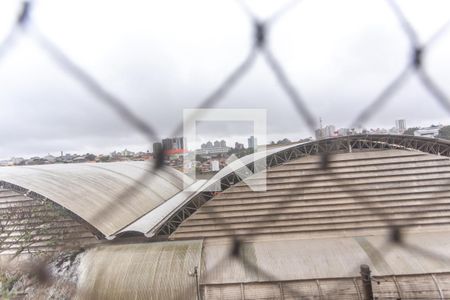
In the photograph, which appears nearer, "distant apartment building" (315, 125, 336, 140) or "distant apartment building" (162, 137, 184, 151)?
"distant apartment building" (162, 137, 184, 151)

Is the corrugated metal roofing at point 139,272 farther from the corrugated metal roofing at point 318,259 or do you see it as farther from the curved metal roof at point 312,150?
the curved metal roof at point 312,150

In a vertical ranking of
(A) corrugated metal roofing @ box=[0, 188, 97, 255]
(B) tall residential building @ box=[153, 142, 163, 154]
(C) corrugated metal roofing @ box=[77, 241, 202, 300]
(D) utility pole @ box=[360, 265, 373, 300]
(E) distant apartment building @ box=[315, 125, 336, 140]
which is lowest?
(C) corrugated metal roofing @ box=[77, 241, 202, 300]

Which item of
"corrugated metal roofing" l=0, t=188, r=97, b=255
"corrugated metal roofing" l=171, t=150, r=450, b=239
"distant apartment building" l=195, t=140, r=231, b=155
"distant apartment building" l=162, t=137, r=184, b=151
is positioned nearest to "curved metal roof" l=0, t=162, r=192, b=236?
"corrugated metal roofing" l=0, t=188, r=97, b=255

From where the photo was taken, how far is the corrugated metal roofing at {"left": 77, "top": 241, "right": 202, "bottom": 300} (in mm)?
3311

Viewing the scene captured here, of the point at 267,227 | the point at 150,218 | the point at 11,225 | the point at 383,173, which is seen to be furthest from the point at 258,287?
the point at 11,225

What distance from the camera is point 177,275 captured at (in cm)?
345

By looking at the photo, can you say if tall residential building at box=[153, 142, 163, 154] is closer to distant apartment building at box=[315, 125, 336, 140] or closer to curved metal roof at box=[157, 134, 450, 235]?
distant apartment building at box=[315, 125, 336, 140]

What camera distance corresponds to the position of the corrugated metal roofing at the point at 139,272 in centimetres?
331

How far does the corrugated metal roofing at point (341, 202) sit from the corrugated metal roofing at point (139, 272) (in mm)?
570

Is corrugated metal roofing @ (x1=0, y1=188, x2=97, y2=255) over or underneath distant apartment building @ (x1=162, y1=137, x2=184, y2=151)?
underneath

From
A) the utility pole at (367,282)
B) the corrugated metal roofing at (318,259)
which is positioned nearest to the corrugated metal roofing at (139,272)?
the corrugated metal roofing at (318,259)

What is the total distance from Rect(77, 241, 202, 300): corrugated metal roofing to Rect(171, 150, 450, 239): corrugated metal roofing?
0.57 m

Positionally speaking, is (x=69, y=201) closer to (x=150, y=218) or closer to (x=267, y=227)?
(x=150, y=218)

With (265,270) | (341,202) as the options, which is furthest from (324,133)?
(341,202)
